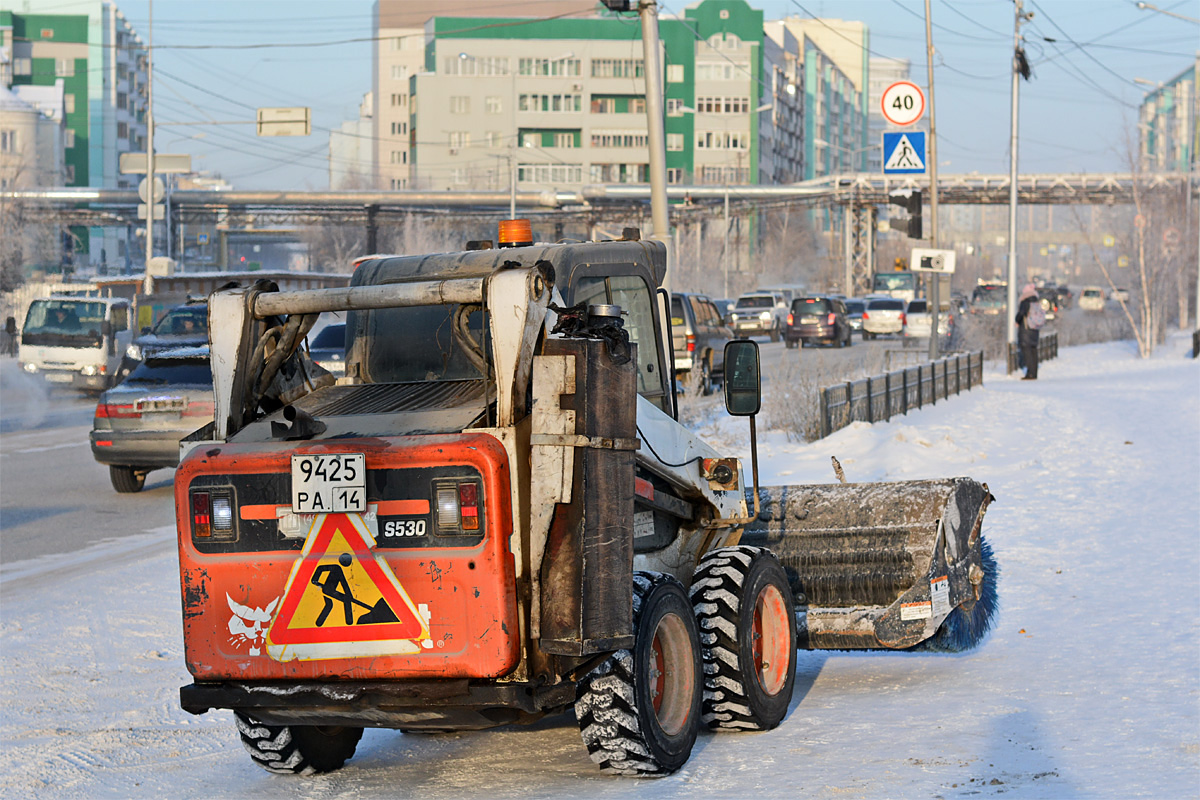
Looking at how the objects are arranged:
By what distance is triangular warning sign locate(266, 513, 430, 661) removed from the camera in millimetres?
5156

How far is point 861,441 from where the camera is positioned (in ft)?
60.2

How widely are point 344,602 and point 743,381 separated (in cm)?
240

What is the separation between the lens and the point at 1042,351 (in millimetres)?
38375

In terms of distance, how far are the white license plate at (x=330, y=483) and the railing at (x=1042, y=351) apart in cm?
3107

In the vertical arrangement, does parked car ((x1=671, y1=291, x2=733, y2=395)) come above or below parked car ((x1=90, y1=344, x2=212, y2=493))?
above

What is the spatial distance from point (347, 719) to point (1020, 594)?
6084 millimetres

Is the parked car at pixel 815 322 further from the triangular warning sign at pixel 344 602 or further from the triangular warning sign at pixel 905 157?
the triangular warning sign at pixel 344 602

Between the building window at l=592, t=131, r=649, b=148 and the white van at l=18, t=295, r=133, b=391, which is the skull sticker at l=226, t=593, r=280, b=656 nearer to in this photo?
the white van at l=18, t=295, r=133, b=391

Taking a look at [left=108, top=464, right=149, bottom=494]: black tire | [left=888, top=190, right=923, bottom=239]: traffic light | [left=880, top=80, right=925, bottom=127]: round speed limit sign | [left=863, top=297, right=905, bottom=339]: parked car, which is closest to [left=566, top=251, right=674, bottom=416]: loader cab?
[left=108, top=464, right=149, bottom=494]: black tire

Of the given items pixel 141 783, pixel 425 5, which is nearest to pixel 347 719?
pixel 141 783

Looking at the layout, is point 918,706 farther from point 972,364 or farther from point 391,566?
point 972,364

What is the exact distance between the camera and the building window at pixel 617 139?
420 feet

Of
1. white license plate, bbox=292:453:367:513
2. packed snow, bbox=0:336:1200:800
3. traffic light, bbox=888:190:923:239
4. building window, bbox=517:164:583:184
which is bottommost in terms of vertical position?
packed snow, bbox=0:336:1200:800

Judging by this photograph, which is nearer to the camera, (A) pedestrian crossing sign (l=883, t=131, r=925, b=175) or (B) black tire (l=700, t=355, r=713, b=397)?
(A) pedestrian crossing sign (l=883, t=131, r=925, b=175)
